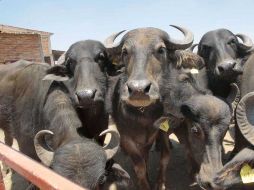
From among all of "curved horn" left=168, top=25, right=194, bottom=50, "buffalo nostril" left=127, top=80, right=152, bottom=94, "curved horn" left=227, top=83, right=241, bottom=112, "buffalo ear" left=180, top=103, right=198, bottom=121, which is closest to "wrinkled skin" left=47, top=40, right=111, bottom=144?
"buffalo nostril" left=127, top=80, right=152, bottom=94

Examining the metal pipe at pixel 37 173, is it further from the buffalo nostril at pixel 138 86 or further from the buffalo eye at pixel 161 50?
the buffalo eye at pixel 161 50

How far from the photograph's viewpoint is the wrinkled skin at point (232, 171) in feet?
10.00

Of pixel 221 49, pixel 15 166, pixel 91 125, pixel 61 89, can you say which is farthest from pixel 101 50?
pixel 15 166

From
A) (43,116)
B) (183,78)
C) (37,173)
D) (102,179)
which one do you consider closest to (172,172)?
(183,78)

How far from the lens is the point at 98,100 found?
3.71m

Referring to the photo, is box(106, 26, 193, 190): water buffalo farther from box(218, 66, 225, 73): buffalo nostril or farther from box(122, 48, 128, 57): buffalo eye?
box(218, 66, 225, 73): buffalo nostril

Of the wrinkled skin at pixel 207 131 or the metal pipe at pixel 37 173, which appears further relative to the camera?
the wrinkled skin at pixel 207 131

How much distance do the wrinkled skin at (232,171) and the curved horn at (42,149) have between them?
1.56m

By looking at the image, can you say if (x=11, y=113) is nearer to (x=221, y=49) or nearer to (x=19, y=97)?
(x=19, y=97)

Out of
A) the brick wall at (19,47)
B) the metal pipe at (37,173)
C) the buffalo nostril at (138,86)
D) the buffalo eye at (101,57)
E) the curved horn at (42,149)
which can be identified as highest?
the metal pipe at (37,173)

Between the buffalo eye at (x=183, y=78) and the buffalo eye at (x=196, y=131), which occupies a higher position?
the buffalo eye at (x=183, y=78)

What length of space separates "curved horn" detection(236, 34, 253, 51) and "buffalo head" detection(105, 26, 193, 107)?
89 cm

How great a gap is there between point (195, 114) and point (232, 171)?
2.65 feet

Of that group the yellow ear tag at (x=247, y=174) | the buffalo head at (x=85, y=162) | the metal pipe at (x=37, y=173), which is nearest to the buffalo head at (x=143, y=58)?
the buffalo head at (x=85, y=162)
